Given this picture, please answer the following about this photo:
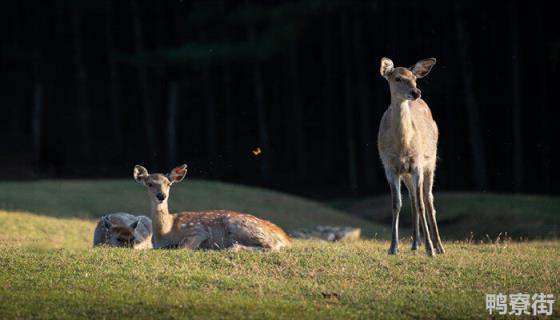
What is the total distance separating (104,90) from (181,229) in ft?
169

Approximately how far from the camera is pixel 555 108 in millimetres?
46906

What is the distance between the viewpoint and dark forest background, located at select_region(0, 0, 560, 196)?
4431cm

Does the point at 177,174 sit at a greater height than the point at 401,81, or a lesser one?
lesser

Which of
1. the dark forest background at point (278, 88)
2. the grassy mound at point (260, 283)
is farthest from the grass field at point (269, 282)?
the dark forest background at point (278, 88)

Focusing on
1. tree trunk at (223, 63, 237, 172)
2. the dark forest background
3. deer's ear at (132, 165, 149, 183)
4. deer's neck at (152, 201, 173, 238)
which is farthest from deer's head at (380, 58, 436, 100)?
tree trunk at (223, 63, 237, 172)

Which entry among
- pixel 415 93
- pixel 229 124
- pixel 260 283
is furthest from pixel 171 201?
pixel 229 124

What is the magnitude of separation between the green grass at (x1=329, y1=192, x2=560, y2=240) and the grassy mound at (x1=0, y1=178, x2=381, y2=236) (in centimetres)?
245

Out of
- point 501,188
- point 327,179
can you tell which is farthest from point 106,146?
point 501,188

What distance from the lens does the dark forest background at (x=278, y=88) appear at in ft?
145

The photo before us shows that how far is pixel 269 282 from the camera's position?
13.2 metres

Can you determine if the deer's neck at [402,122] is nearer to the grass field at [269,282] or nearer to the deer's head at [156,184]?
the grass field at [269,282]

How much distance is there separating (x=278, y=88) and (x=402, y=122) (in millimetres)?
43601

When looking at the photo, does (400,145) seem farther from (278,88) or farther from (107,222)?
(278,88)

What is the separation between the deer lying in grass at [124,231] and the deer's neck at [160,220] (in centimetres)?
124
